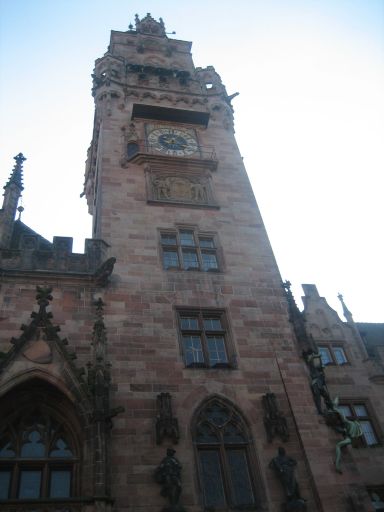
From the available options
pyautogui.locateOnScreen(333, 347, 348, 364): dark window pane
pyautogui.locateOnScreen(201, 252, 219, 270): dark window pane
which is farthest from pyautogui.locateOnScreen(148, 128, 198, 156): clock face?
pyautogui.locateOnScreen(333, 347, 348, 364): dark window pane

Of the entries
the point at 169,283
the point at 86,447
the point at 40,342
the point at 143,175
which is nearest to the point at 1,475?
the point at 86,447

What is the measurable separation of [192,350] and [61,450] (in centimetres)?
401

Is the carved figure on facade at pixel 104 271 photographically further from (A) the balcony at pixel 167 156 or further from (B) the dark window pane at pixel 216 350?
(A) the balcony at pixel 167 156

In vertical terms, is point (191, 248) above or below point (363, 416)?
above

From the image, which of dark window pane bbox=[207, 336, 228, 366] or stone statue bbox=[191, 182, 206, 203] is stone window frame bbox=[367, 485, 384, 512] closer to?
dark window pane bbox=[207, 336, 228, 366]

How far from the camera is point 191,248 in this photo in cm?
1636

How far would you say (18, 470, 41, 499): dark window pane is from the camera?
1044 centimetres

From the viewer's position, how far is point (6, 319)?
12.8 m

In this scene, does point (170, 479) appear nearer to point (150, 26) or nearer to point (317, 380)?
point (317, 380)

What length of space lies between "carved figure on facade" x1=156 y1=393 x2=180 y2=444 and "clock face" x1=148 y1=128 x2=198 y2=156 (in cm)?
1033

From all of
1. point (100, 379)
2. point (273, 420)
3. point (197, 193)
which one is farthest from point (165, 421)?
point (197, 193)

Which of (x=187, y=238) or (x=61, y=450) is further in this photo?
(x=187, y=238)

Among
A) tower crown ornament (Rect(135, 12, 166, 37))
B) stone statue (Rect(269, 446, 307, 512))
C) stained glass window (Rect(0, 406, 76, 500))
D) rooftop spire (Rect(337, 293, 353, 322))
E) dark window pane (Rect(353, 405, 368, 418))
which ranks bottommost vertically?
stone statue (Rect(269, 446, 307, 512))

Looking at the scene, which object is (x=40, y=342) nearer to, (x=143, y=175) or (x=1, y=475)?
(x=1, y=475)
